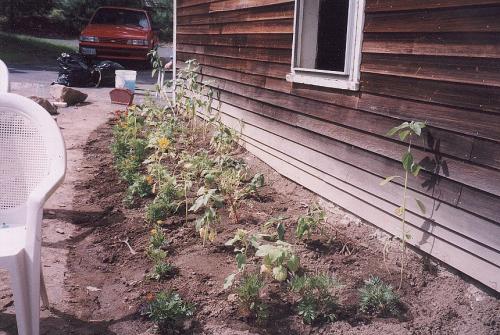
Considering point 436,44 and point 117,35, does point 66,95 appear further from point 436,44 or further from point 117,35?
point 436,44

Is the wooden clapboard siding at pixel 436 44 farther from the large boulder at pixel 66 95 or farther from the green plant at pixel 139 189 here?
the large boulder at pixel 66 95

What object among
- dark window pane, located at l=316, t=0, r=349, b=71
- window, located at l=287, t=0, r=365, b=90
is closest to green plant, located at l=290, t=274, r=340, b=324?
window, located at l=287, t=0, r=365, b=90

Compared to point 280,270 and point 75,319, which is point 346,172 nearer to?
point 280,270

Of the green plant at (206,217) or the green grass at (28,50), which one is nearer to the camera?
the green plant at (206,217)

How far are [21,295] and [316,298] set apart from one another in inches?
58.2

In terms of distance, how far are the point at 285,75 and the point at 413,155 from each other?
195 cm

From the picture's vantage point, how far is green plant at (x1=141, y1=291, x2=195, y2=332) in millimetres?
2611

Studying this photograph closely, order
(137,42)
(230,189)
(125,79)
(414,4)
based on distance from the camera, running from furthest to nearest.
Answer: (137,42)
(125,79)
(230,189)
(414,4)

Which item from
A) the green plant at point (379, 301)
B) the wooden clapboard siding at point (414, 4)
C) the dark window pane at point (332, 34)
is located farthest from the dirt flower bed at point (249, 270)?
the wooden clapboard siding at point (414, 4)

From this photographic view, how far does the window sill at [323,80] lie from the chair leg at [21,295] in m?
2.54

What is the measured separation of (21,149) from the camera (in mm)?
2791

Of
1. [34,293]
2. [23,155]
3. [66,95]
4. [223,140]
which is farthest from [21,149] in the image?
[66,95]

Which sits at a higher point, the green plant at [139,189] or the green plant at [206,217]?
the green plant at [206,217]

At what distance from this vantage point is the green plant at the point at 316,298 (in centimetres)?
265
